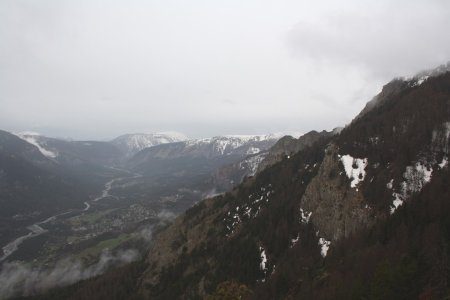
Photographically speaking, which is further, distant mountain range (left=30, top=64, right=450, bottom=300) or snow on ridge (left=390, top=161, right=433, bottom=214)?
snow on ridge (left=390, top=161, right=433, bottom=214)

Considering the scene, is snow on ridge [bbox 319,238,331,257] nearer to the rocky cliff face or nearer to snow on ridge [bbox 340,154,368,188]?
the rocky cliff face

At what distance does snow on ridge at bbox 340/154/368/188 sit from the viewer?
159875 millimetres

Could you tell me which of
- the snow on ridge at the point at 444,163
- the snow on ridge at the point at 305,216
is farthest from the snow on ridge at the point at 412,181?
the snow on ridge at the point at 305,216

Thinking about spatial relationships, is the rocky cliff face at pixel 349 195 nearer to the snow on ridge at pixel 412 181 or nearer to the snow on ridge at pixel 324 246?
the snow on ridge at pixel 324 246

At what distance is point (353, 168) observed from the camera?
16838cm

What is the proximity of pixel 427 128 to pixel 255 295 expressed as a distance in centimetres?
8628

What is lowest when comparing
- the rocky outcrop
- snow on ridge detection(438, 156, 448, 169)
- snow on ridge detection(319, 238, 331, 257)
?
snow on ridge detection(319, 238, 331, 257)

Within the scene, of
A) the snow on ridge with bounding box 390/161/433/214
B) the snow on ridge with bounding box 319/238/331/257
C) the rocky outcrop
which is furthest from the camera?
the snow on ridge with bounding box 319/238/331/257

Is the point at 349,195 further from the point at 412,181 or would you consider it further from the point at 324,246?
the point at 412,181

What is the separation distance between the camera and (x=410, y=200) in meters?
134

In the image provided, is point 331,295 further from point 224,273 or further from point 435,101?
point 435,101

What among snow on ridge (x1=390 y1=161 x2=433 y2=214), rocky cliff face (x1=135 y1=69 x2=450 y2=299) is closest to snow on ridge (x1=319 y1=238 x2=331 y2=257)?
rocky cliff face (x1=135 y1=69 x2=450 y2=299)

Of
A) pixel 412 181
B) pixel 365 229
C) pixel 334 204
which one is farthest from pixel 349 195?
pixel 412 181

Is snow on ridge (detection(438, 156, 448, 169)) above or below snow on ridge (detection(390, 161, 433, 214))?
above
